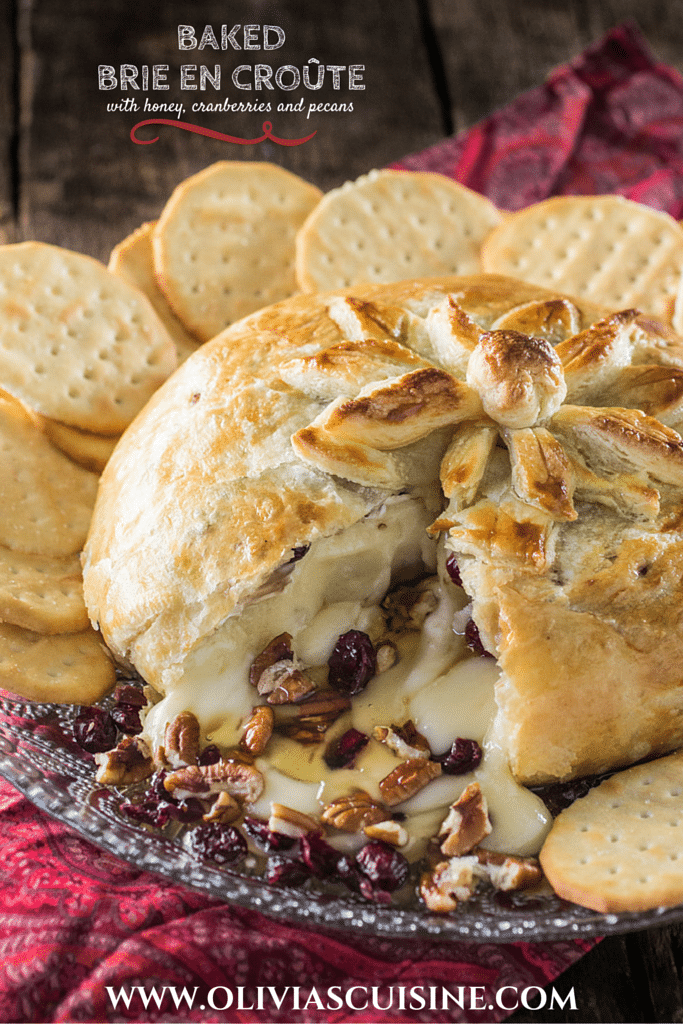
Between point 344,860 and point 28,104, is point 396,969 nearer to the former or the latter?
point 344,860

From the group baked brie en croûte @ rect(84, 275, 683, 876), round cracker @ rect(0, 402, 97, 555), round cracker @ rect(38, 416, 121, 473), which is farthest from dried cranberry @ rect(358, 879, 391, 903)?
round cracker @ rect(38, 416, 121, 473)

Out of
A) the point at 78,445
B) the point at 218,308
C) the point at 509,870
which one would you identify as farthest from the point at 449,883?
the point at 218,308

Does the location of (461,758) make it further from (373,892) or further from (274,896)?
(274,896)

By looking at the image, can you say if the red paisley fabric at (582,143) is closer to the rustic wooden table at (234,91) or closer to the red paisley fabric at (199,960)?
the rustic wooden table at (234,91)

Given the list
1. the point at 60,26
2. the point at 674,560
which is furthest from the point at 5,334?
the point at 60,26

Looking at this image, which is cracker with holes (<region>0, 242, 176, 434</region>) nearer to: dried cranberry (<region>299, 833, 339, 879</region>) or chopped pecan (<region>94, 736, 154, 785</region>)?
chopped pecan (<region>94, 736, 154, 785</region>)

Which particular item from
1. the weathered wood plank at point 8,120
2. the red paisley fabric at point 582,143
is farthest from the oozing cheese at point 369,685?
the weathered wood plank at point 8,120
